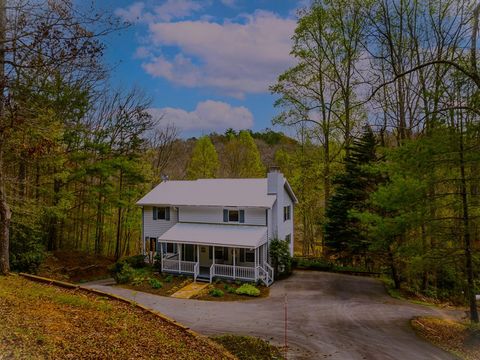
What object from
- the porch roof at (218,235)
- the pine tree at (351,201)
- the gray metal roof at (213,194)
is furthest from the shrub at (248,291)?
the pine tree at (351,201)

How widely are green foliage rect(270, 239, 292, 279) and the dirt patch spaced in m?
12.0

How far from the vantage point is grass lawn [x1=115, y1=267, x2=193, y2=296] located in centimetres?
1784

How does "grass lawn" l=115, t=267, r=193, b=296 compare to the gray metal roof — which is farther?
the gray metal roof

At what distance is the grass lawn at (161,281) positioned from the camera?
17844 mm

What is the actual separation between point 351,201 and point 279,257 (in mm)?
6309

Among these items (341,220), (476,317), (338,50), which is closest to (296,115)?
(338,50)

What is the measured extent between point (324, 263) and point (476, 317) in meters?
11.1

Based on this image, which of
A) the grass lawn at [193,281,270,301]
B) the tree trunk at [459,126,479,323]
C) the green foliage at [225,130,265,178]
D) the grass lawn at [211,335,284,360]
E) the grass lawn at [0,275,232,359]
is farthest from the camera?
the green foliage at [225,130,265,178]

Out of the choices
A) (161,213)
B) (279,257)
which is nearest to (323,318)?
(279,257)

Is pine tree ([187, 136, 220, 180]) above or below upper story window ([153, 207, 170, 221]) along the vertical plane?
above

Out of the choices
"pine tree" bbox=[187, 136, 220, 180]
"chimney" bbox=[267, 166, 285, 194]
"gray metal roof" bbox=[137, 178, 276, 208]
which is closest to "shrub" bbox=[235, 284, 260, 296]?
"gray metal roof" bbox=[137, 178, 276, 208]

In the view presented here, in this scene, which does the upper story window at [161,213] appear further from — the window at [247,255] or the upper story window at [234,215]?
the window at [247,255]

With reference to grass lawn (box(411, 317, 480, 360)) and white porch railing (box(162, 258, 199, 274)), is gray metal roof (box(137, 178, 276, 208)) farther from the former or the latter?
grass lawn (box(411, 317, 480, 360))

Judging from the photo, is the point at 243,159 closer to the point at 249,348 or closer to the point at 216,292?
the point at 216,292
